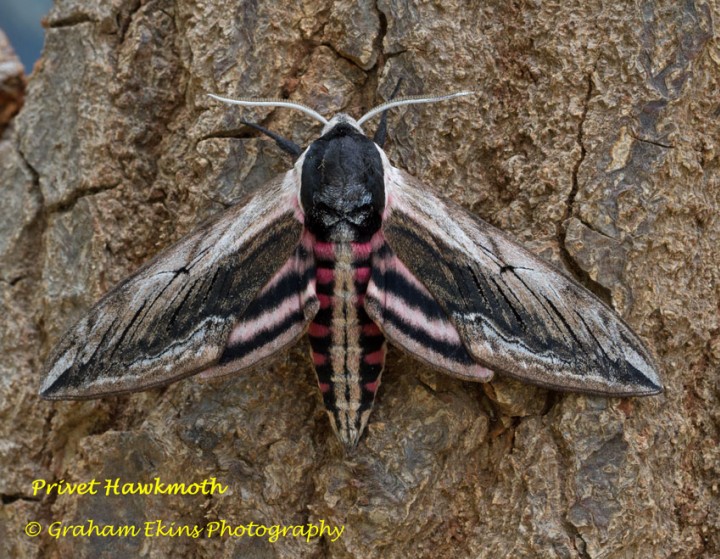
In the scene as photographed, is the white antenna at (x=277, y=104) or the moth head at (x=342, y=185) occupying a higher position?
the white antenna at (x=277, y=104)

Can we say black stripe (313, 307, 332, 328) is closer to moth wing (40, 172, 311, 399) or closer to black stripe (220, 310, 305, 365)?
black stripe (220, 310, 305, 365)

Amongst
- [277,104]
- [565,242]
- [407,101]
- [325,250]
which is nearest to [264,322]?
[325,250]

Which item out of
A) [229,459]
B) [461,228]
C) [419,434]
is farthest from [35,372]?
[461,228]

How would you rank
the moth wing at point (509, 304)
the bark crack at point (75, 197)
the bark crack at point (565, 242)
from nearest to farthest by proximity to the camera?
the moth wing at point (509, 304), the bark crack at point (565, 242), the bark crack at point (75, 197)

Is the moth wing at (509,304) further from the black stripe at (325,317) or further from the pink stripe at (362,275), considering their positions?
the black stripe at (325,317)

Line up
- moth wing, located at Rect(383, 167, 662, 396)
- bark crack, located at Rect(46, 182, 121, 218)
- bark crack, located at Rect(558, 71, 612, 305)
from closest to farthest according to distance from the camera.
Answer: moth wing, located at Rect(383, 167, 662, 396) < bark crack, located at Rect(558, 71, 612, 305) < bark crack, located at Rect(46, 182, 121, 218)

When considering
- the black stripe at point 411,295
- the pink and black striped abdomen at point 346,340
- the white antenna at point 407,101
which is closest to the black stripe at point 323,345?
the pink and black striped abdomen at point 346,340

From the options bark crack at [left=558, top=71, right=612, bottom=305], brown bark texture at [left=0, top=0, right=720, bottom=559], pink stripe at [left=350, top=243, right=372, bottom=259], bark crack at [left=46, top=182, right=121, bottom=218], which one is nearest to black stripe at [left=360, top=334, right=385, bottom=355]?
brown bark texture at [left=0, top=0, right=720, bottom=559]

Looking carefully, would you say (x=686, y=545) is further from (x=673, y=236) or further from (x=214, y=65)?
(x=214, y=65)
